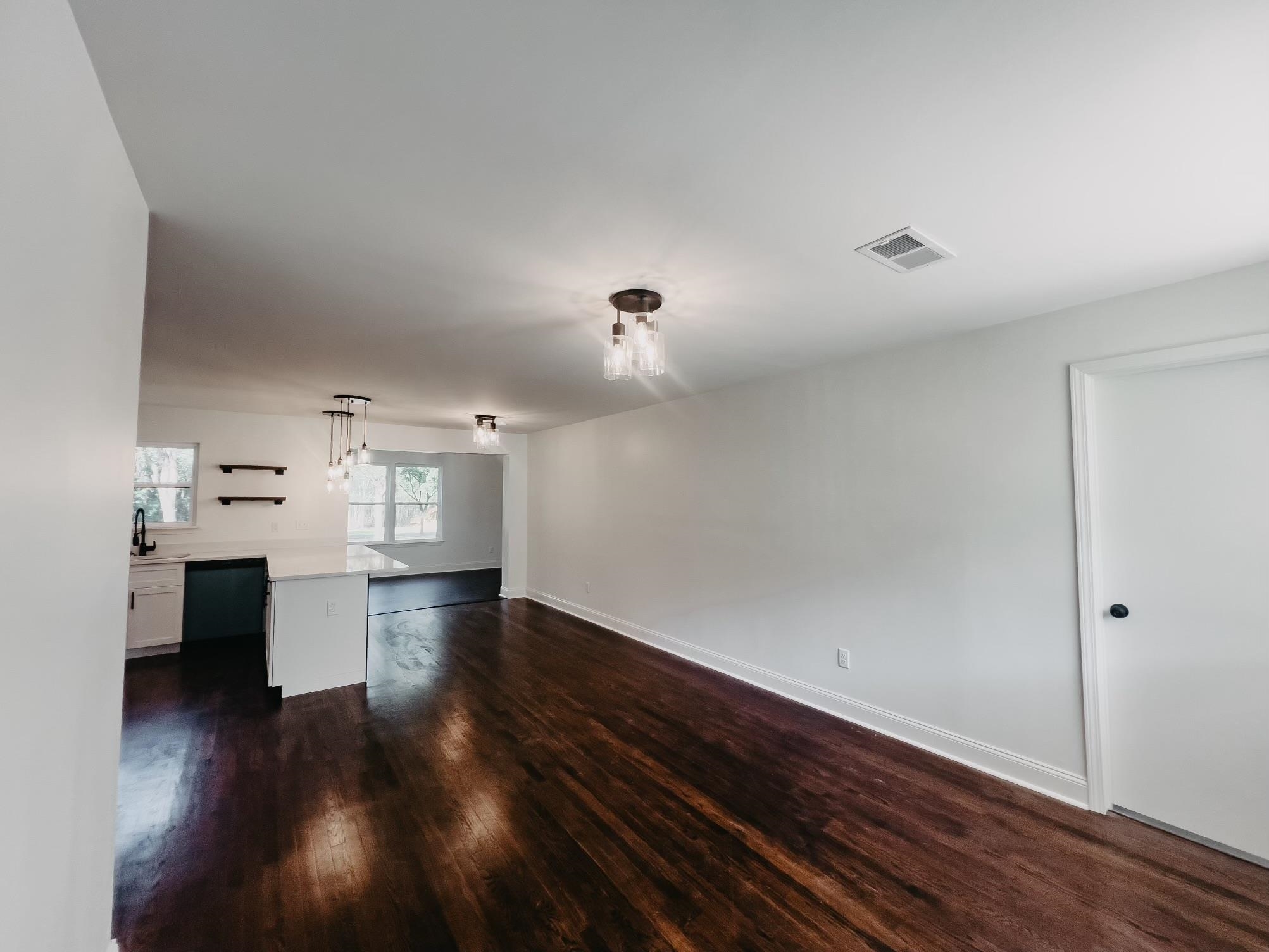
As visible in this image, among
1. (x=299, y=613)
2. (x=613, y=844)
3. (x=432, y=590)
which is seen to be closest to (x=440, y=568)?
(x=432, y=590)

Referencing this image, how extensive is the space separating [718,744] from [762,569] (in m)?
1.44

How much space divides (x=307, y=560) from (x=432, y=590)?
11.5 feet

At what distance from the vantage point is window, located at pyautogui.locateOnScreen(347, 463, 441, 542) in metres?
9.38

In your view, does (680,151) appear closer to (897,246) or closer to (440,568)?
(897,246)

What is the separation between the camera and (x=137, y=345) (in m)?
1.70

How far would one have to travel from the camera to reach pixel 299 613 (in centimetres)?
397

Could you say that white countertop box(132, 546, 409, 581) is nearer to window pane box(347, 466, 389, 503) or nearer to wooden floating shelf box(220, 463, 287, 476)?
wooden floating shelf box(220, 463, 287, 476)

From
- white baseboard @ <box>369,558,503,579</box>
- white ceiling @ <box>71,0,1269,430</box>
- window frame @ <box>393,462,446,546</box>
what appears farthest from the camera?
window frame @ <box>393,462,446,546</box>

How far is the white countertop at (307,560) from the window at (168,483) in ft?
1.81

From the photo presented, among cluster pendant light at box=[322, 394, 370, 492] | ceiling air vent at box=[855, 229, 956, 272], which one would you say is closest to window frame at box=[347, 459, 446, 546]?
cluster pendant light at box=[322, 394, 370, 492]

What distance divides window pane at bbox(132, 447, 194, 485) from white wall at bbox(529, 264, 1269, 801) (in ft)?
17.3

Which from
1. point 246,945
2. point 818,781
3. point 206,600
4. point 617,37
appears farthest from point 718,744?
point 206,600

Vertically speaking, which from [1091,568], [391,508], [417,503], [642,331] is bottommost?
[1091,568]

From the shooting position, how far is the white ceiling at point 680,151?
1.04m
